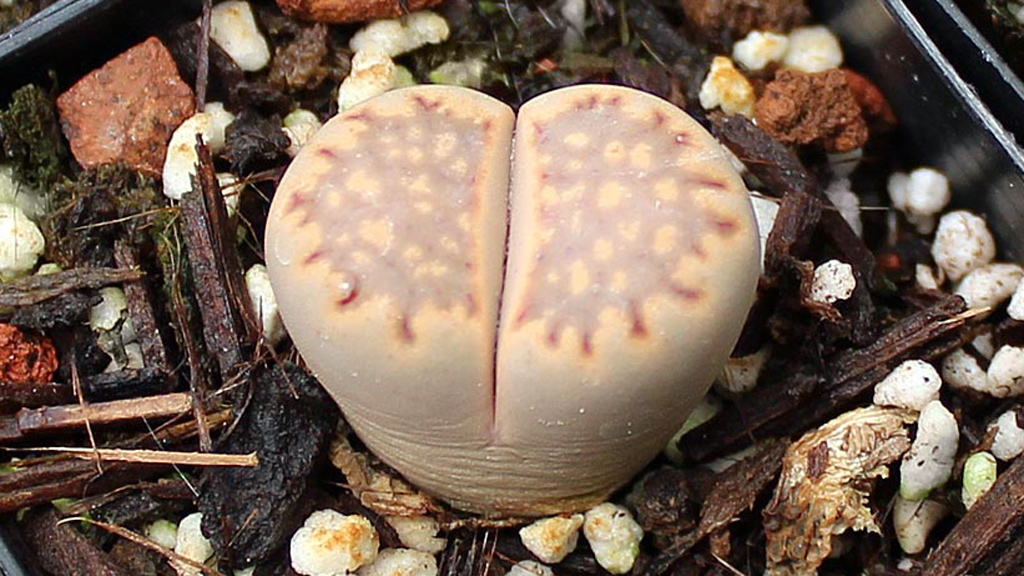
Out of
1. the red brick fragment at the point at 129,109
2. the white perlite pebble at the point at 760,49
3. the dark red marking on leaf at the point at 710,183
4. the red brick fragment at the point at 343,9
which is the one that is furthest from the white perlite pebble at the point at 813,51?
the red brick fragment at the point at 129,109

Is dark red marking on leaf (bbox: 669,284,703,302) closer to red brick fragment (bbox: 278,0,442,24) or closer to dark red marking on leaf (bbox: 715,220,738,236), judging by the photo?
dark red marking on leaf (bbox: 715,220,738,236)

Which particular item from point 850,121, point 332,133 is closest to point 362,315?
point 332,133

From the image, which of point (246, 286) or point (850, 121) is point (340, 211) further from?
point (850, 121)

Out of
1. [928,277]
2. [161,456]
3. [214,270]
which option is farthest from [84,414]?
[928,277]

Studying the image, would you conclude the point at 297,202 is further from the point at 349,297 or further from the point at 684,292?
the point at 684,292

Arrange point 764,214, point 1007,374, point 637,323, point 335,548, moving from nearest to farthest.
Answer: point 637,323
point 335,548
point 1007,374
point 764,214

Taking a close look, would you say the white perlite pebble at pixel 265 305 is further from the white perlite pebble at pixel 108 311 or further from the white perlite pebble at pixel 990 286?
the white perlite pebble at pixel 990 286
